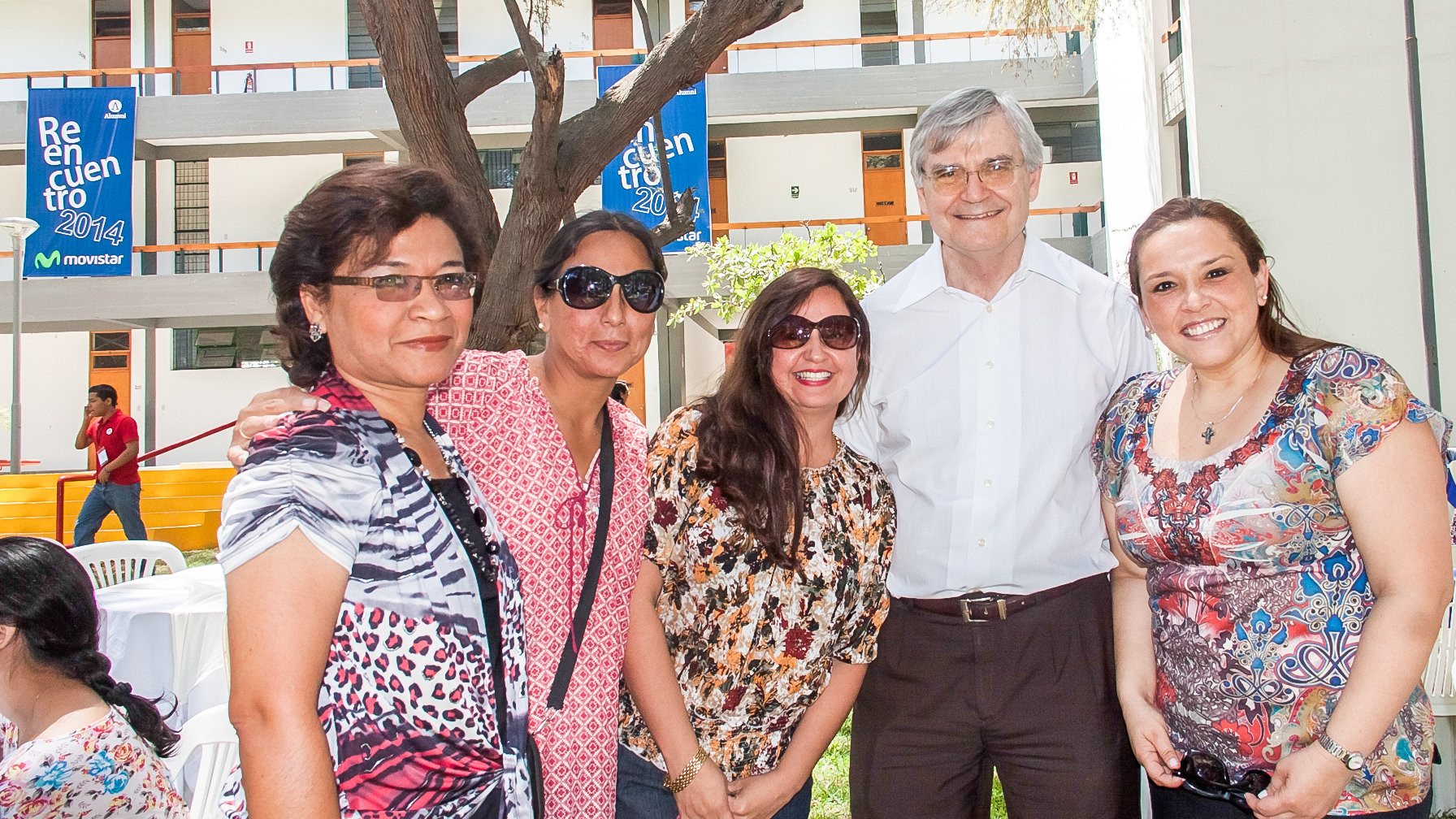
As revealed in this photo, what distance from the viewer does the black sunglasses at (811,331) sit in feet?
7.83

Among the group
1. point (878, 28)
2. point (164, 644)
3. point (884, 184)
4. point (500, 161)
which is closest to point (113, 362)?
point (500, 161)

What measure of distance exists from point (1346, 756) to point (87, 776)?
8.68 feet

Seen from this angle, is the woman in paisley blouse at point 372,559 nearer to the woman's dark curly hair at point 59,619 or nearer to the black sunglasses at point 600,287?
the black sunglasses at point 600,287

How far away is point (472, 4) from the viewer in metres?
19.8

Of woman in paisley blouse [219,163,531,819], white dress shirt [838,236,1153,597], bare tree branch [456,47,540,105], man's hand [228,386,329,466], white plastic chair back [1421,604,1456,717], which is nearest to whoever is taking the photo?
woman in paisley blouse [219,163,531,819]

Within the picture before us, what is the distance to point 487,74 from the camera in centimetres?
538

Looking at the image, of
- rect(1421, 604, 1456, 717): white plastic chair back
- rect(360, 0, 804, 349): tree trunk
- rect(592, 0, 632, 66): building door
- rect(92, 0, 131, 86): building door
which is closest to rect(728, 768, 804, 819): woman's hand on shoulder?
rect(1421, 604, 1456, 717): white plastic chair back

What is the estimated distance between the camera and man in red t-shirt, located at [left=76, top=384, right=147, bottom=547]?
9.70 metres

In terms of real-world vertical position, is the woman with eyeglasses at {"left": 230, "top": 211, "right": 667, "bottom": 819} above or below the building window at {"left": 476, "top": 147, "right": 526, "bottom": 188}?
below

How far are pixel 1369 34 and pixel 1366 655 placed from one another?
15.5ft

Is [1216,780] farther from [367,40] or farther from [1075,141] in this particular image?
[367,40]

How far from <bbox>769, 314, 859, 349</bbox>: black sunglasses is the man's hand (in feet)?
3.73

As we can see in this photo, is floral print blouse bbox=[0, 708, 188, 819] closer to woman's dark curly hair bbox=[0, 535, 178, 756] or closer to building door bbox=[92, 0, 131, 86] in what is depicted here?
woman's dark curly hair bbox=[0, 535, 178, 756]

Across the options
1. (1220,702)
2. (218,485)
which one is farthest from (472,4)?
(1220,702)
